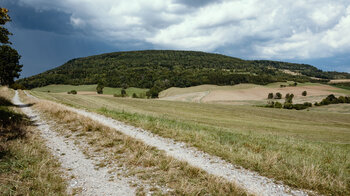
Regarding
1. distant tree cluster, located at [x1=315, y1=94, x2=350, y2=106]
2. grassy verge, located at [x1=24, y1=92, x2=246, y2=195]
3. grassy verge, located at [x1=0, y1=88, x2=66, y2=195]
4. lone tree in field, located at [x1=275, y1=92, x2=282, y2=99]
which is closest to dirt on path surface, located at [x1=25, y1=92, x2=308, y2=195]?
grassy verge, located at [x1=24, y1=92, x2=246, y2=195]

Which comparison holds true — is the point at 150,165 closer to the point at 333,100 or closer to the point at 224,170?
the point at 224,170

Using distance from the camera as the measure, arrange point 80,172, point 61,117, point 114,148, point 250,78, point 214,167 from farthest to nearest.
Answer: point 250,78
point 61,117
point 114,148
point 214,167
point 80,172

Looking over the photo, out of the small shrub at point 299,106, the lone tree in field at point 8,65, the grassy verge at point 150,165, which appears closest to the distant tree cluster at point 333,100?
the small shrub at point 299,106

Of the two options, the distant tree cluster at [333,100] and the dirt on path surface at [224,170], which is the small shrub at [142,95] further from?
the dirt on path surface at [224,170]

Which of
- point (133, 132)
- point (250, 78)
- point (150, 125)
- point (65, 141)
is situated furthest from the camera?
point (250, 78)

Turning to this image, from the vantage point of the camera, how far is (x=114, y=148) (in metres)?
9.06

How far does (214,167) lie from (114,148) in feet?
15.5

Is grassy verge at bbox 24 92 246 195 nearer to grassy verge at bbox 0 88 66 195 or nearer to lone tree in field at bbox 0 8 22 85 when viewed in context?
grassy verge at bbox 0 88 66 195

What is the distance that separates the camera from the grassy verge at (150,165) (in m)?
5.55

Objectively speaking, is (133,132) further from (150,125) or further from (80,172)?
(80,172)

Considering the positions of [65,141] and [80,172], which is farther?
[65,141]

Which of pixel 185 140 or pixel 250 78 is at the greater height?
pixel 250 78

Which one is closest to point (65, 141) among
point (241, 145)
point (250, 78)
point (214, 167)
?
point (214, 167)

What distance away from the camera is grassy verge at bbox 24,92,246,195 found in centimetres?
555
